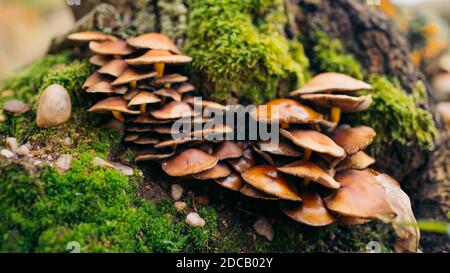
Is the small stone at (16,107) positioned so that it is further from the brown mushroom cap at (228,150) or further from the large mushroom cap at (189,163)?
the brown mushroom cap at (228,150)

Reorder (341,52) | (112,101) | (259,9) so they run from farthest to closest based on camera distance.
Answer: (341,52)
(259,9)
(112,101)

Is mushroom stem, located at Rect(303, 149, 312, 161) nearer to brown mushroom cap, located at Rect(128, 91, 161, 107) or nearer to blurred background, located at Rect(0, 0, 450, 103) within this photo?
brown mushroom cap, located at Rect(128, 91, 161, 107)

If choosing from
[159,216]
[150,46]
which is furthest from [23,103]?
[159,216]

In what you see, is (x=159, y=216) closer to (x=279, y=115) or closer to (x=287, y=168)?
(x=287, y=168)

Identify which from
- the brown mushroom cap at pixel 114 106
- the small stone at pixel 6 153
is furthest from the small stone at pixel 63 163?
the brown mushroom cap at pixel 114 106

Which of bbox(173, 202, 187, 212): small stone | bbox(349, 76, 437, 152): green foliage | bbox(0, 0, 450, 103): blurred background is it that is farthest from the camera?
bbox(0, 0, 450, 103): blurred background

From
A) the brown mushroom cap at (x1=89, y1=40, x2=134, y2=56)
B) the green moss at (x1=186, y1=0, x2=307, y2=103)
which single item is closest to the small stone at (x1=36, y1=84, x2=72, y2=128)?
the brown mushroom cap at (x1=89, y1=40, x2=134, y2=56)
